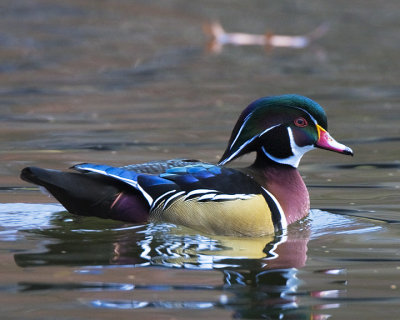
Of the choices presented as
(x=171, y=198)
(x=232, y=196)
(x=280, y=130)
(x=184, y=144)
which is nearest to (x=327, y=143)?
(x=280, y=130)

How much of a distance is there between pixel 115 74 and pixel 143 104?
8.12 feet

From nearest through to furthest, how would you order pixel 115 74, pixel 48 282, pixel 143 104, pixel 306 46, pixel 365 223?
pixel 48 282, pixel 365 223, pixel 143 104, pixel 115 74, pixel 306 46

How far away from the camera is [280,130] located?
7.21 meters

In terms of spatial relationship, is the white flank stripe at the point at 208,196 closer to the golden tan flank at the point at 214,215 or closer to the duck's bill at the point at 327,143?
the golden tan flank at the point at 214,215

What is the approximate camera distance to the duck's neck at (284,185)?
7.08 meters

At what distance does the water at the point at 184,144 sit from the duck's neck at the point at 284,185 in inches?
5.1

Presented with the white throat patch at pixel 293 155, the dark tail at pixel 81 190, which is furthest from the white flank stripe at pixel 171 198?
the white throat patch at pixel 293 155

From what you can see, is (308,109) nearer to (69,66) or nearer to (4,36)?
(69,66)

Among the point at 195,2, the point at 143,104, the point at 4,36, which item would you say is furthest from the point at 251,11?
the point at 143,104

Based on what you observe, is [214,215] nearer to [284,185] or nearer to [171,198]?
[171,198]

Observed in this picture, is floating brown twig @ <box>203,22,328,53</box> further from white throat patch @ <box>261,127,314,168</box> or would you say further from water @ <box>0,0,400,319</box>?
white throat patch @ <box>261,127,314,168</box>

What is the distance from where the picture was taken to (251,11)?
20.3 m

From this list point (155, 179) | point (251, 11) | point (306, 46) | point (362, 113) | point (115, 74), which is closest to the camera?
point (155, 179)

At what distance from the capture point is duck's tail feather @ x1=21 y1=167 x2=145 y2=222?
21.4 feet
